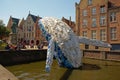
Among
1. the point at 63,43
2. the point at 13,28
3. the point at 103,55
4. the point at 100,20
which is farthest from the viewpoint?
the point at 13,28

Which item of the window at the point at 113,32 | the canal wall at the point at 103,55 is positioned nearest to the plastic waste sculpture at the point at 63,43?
the canal wall at the point at 103,55

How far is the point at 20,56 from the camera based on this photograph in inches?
1054

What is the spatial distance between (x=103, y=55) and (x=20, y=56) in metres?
13.3

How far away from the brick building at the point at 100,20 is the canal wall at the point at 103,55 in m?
7.12

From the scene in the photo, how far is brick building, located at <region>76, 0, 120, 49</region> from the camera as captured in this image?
36.9m

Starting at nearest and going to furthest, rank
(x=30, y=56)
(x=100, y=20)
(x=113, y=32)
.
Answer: (x=30, y=56)
(x=113, y=32)
(x=100, y=20)

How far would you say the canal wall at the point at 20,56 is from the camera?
947 inches

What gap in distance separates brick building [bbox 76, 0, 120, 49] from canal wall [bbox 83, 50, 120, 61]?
7124 mm

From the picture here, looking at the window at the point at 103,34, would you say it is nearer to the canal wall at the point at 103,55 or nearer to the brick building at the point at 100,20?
the brick building at the point at 100,20

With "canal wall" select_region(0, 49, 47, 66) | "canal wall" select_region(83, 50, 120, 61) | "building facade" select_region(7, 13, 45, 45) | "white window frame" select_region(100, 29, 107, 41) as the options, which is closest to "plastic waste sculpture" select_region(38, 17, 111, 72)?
"canal wall" select_region(0, 49, 47, 66)

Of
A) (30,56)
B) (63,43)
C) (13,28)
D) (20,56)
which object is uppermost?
(13,28)

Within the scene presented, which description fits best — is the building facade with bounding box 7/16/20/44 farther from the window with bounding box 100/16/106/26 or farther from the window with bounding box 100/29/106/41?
the window with bounding box 100/16/106/26

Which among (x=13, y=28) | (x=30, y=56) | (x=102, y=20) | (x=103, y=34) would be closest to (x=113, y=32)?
(x=103, y=34)

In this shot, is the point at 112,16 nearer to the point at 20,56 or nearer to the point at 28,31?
the point at 20,56
